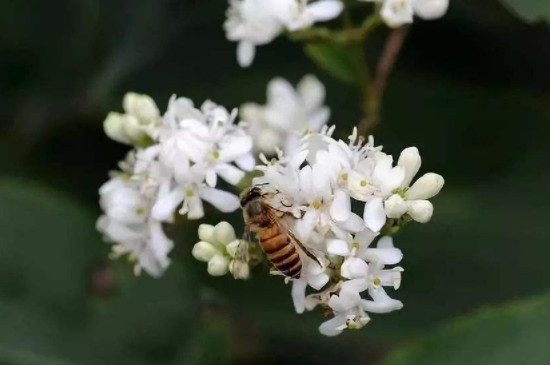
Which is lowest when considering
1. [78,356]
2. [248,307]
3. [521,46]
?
[78,356]

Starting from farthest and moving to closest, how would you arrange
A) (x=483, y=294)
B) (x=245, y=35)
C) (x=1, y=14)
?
1. (x=1, y=14)
2. (x=483, y=294)
3. (x=245, y=35)

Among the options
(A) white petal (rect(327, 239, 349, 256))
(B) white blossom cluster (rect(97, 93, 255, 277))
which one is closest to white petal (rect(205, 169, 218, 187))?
(B) white blossom cluster (rect(97, 93, 255, 277))

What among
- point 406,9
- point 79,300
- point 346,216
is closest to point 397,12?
point 406,9

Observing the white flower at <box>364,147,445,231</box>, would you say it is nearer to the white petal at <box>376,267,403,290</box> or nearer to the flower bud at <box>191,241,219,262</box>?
the white petal at <box>376,267,403,290</box>

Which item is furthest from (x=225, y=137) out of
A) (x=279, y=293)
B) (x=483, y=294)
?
(x=483, y=294)

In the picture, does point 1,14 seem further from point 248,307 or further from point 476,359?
point 476,359

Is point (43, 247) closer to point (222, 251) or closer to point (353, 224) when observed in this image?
point (222, 251)
